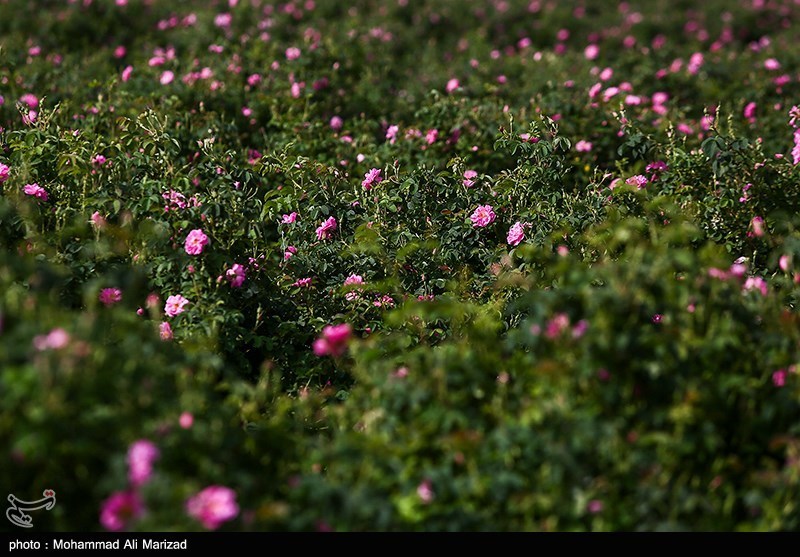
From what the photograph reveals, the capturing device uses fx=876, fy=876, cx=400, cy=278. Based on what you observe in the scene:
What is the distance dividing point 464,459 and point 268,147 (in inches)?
127

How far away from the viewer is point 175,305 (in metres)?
3.39

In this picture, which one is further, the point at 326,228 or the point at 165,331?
the point at 326,228

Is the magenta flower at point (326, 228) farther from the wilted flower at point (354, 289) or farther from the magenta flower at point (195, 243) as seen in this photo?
the magenta flower at point (195, 243)

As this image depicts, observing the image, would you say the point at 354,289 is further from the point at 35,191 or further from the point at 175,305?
the point at 35,191

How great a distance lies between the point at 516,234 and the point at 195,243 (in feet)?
4.51

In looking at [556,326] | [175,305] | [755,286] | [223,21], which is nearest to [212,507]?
[556,326]

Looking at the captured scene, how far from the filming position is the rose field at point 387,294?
7.79ft

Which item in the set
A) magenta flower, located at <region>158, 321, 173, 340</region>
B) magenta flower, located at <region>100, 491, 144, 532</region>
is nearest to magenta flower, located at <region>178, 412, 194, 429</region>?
magenta flower, located at <region>100, 491, 144, 532</region>

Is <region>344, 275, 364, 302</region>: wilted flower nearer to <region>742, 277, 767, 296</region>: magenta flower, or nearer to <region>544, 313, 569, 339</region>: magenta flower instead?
<region>544, 313, 569, 339</region>: magenta flower

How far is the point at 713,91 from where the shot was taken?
6.25 metres

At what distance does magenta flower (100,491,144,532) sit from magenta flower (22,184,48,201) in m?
1.90

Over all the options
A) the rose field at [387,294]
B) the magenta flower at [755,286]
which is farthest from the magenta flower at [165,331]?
the magenta flower at [755,286]

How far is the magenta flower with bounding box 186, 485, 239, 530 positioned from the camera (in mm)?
2188

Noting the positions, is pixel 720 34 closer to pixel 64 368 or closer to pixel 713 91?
pixel 713 91
